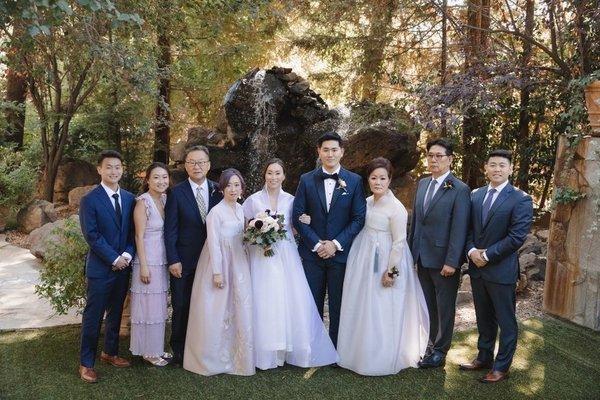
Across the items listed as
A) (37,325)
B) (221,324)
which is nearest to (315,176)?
(221,324)

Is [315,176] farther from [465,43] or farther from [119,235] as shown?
[465,43]

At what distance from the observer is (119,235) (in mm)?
4125

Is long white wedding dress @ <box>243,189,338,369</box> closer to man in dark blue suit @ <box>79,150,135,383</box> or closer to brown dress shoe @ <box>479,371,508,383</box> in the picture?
man in dark blue suit @ <box>79,150,135,383</box>

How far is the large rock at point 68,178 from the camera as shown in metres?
12.2

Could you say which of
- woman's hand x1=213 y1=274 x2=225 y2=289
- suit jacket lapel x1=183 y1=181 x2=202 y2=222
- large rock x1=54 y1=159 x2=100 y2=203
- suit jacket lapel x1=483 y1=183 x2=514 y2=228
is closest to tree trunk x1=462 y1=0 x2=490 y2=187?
suit jacket lapel x1=483 y1=183 x2=514 y2=228

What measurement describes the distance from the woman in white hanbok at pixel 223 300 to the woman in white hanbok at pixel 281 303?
0.09 meters

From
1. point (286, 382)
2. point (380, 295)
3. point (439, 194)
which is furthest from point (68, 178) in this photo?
point (439, 194)

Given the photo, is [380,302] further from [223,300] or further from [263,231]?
[223,300]

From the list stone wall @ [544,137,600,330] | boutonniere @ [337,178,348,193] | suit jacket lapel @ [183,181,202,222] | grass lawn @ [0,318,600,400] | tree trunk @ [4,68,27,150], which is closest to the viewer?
grass lawn @ [0,318,600,400]

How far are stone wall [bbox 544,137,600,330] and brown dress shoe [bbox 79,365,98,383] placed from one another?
4.68m

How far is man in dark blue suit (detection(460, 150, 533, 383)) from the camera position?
13.1ft

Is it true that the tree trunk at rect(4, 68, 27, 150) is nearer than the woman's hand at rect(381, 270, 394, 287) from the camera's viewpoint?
No

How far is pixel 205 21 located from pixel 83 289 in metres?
5.99

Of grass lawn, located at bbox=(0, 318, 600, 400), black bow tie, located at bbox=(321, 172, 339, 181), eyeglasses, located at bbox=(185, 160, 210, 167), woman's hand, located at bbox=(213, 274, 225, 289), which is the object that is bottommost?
grass lawn, located at bbox=(0, 318, 600, 400)
